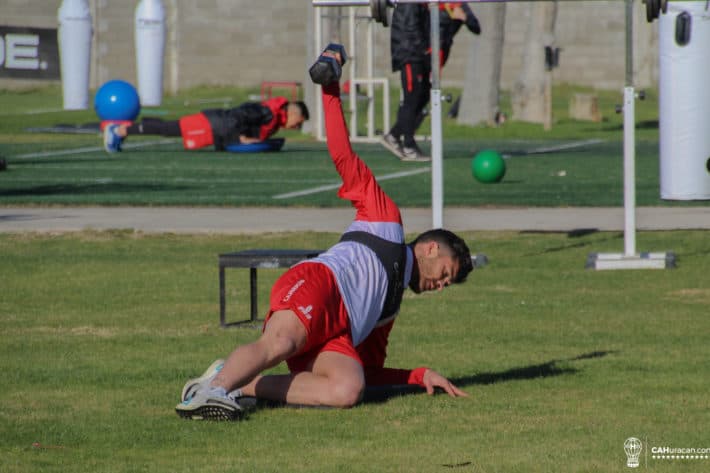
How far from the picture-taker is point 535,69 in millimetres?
40281

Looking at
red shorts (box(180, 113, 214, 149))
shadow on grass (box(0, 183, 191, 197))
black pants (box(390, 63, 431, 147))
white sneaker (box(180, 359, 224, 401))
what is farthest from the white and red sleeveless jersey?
red shorts (box(180, 113, 214, 149))

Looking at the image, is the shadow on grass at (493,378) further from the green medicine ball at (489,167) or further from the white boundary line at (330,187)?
the green medicine ball at (489,167)

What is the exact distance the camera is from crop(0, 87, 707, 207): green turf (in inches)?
746

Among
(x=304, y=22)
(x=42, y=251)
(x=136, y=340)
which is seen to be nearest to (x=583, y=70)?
(x=304, y=22)

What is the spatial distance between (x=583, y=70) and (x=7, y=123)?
2160cm

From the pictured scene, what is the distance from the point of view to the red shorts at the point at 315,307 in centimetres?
733

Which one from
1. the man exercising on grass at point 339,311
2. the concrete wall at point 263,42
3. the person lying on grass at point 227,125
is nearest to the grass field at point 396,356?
the man exercising on grass at point 339,311

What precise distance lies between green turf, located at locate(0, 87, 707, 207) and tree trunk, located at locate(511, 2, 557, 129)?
342 centimetres

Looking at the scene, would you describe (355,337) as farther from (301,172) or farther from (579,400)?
(301,172)

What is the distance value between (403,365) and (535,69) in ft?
105

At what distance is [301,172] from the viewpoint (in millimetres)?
23375

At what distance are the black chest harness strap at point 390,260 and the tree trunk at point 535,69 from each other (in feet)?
103

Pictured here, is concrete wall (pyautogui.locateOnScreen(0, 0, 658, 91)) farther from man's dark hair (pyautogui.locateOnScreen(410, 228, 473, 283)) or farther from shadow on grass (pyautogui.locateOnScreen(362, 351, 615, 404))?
man's dark hair (pyautogui.locateOnScreen(410, 228, 473, 283))

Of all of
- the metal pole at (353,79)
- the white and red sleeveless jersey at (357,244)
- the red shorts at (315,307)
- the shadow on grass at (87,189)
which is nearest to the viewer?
the red shorts at (315,307)
